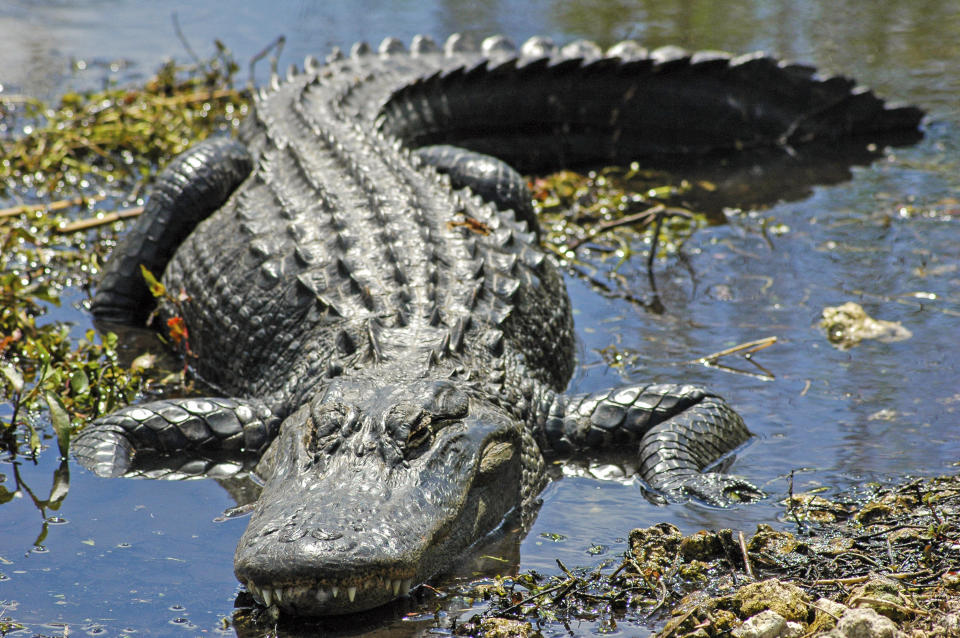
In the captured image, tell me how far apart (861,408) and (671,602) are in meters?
1.78

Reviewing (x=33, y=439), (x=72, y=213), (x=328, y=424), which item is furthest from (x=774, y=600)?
(x=72, y=213)

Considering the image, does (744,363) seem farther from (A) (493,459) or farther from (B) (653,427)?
(A) (493,459)

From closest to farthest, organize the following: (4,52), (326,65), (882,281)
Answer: (882,281) → (326,65) → (4,52)

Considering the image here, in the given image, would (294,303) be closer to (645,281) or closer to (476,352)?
(476,352)

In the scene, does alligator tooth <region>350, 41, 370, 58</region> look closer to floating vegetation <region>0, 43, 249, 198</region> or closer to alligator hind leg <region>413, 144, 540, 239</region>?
floating vegetation <region>0, 43, 249, 198</region>

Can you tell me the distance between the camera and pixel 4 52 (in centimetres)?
1019

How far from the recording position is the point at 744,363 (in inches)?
195

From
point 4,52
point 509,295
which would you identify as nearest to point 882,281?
point 509,295

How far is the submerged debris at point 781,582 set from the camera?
2.77 m

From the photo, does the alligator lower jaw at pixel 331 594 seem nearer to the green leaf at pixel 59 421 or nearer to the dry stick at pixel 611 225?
the green leaf at pixel 59 421

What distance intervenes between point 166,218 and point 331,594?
3231 mm

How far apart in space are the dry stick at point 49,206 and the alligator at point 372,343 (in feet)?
3.66

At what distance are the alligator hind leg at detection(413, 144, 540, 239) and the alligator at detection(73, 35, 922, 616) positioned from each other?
13 mm

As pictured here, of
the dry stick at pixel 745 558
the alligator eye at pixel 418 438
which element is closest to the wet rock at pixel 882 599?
the dry stick at pixel 745 558
